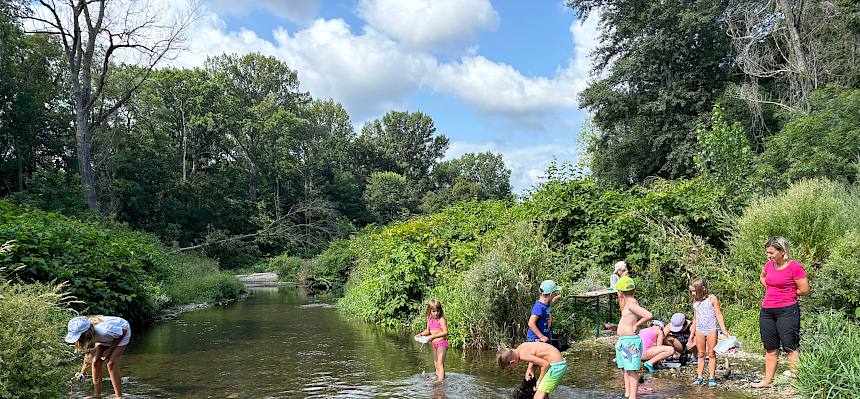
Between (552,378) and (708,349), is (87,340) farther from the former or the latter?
(708,349)

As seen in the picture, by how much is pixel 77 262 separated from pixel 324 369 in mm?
6983

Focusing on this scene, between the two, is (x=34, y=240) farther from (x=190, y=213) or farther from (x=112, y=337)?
(x=190, y=213)

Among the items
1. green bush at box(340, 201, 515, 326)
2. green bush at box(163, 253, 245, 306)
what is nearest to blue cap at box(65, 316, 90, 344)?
green bush at box(340, 201, 515, 326)

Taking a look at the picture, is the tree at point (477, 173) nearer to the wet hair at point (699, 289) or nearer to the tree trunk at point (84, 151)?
the tree trunk at point (84, 151)

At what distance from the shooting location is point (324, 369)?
34.3 feet

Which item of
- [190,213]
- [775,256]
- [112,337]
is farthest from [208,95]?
[775,256]

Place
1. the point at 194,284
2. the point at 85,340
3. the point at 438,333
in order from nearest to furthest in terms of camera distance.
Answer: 1. the point at 85,340
2. the point at 438,333
3. the point at 194,284

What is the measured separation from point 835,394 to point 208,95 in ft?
183

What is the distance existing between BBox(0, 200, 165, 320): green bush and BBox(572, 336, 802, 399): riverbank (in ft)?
33.9

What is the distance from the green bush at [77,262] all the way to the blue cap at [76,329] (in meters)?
3.02

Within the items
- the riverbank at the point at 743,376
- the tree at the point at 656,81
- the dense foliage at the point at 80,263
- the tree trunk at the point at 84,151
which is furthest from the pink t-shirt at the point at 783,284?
the tree trunk at the point at 84,151

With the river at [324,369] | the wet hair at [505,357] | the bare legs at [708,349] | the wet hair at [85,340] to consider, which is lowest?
the river at [324,369]

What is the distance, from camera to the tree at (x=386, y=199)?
2744 inches

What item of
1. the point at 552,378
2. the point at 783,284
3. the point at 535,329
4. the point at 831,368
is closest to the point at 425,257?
the point at 535,329
